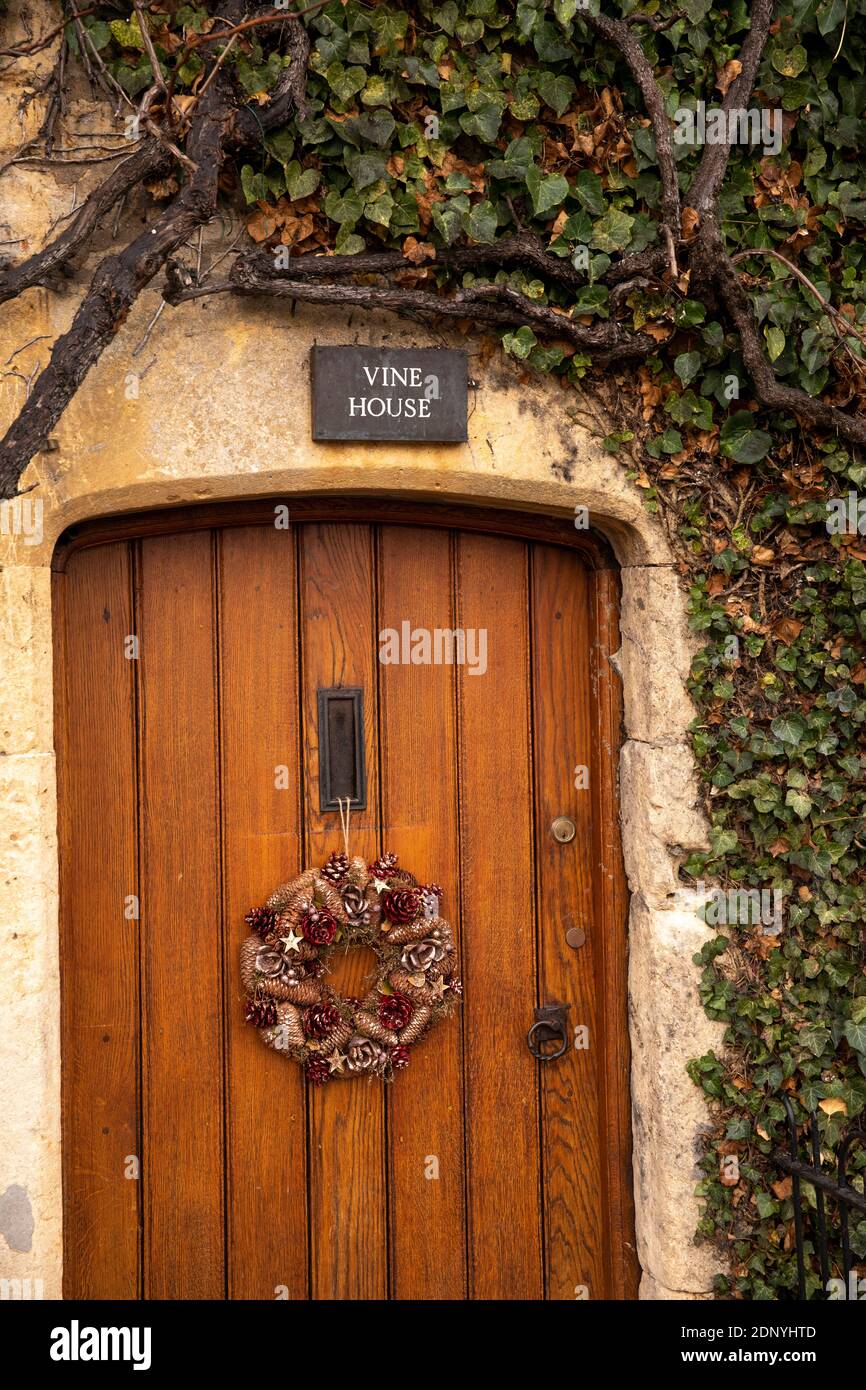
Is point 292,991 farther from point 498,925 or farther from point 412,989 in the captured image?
point 498,925

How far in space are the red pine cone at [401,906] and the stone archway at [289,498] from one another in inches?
19.7

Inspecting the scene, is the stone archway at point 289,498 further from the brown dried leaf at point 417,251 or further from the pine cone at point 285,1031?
the pine cone at point 285,1031

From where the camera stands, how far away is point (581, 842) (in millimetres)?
2408

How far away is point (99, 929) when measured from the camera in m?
2.20

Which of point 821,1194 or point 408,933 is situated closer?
point 821,1194

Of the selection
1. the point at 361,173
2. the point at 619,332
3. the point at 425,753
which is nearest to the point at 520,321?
the point at 619,332

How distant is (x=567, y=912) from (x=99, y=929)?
3.45 ft

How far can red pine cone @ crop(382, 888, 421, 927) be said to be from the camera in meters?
2.24

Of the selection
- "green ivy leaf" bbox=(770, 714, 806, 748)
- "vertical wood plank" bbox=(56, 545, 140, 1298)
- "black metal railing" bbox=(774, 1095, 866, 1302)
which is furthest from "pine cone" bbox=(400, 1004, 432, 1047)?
"green ivy leaf" bbox=(770, 714, 806, 748)

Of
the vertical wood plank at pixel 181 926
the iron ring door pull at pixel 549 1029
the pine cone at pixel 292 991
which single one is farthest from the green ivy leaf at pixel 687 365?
the pine cone at pixel 292 991

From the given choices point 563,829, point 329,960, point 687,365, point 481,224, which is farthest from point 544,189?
point 329,960

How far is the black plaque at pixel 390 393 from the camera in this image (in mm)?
2092

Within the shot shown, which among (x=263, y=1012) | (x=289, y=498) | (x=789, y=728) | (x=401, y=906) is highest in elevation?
(x=289, y=498)

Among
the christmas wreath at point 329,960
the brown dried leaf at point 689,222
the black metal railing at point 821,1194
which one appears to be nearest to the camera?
the black metal railing at point 821,1194
